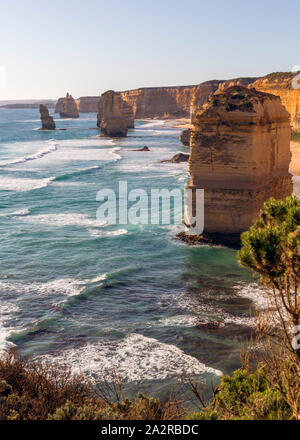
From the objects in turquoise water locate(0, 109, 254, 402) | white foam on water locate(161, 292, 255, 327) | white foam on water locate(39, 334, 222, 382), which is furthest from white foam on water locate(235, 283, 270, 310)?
white foam on water locate(39, 334, 222, 382)

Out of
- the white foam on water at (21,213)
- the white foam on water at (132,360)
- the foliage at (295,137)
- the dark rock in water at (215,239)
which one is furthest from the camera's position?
the foliage at (295,137)

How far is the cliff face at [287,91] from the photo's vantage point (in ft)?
205

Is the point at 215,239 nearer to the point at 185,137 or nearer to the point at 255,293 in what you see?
the point at 255,293

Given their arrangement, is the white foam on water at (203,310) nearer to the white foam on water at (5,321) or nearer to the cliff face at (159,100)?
the white foam on water at (5,321)

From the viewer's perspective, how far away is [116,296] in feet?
57.3

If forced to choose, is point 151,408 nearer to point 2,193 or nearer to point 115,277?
point 115,277

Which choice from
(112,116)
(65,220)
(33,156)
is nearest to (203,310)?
(65,220)

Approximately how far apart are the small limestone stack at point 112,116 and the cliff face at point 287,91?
2612 centimetres

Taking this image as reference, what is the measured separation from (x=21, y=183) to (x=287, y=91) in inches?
1682

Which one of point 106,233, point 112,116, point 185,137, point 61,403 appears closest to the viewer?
point 61,403

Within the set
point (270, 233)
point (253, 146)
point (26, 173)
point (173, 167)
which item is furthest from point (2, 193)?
point (270, 233)

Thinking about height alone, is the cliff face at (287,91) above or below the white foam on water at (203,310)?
above

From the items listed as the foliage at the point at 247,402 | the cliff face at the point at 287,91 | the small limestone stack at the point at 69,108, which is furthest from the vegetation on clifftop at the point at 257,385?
the small limestone stack at the point at 69,108

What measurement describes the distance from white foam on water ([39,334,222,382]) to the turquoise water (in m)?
0.03
